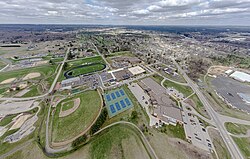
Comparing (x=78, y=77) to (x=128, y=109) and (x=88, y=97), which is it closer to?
(x=88, y=97)

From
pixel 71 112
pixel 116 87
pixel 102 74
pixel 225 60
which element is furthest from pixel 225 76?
pixel 71 112

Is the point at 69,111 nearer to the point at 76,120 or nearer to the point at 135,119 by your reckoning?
the point at 76,120

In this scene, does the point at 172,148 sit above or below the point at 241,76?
below

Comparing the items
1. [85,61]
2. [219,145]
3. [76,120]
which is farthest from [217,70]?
[85,61]

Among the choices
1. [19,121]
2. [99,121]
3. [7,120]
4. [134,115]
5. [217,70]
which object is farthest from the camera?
[217,70]

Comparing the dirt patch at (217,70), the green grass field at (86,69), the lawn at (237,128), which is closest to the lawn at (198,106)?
the lawn at (237,128)

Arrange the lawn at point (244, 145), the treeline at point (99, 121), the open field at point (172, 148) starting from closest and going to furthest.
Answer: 1. the open field at point (172, 148)
2. the lawn at point (244, 145)
3. the treeline at point (99, 121)

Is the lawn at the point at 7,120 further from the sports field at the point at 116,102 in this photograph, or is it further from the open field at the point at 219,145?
the open field at the point at 219,145
